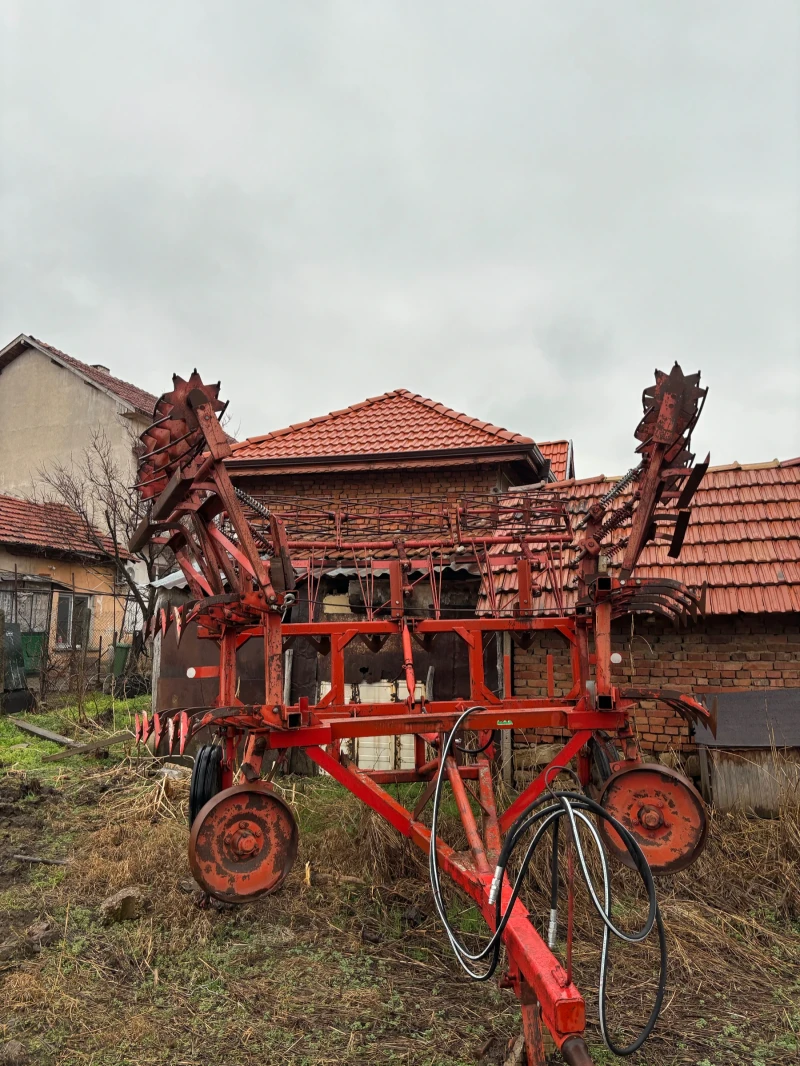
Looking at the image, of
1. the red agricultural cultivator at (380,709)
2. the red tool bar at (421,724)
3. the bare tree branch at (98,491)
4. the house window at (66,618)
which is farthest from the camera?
the bare tree branch at (98,491)

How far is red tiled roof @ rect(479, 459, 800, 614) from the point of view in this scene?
682cm

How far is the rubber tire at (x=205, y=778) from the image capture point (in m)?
4.57

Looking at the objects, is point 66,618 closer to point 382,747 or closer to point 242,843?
point 382,747

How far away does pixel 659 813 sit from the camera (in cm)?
413

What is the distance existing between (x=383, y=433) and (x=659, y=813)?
9.03 meters

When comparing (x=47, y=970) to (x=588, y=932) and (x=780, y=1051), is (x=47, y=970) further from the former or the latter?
(x=780, y=1051)

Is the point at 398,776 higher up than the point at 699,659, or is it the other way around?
the point at 699,659

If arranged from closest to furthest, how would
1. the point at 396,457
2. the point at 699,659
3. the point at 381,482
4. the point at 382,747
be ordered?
the point at 699,659
the point at 382,747
the point at 396,457
the point at 381,482

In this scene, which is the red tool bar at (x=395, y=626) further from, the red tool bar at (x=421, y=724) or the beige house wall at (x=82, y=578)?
the beige house wall at (x=82, y=578)

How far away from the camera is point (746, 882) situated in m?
5.33

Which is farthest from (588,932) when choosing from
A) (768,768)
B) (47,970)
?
(47,970)

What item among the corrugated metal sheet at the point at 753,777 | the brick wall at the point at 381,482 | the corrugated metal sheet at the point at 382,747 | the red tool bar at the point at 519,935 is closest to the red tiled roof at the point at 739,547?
the corrugated metal sheet at the point at 753,777

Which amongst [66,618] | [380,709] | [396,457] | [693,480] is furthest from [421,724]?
[66,618]

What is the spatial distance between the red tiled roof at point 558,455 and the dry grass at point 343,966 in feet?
26.0
